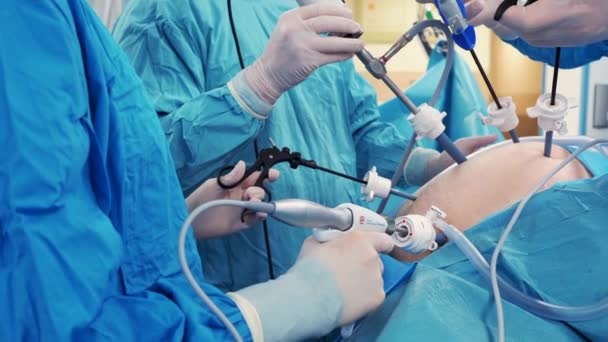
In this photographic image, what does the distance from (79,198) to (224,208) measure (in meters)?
0.39

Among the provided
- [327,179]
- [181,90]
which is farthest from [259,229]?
[181,90]

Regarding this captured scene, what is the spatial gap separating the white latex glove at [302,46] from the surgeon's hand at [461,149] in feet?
1.42

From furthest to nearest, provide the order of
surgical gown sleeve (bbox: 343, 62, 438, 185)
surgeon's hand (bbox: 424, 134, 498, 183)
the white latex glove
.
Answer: surgical gown sleeve (bbox: 343, 62, 438, 185)
surgeon's hand (bbox: 424, 134, 498, 183)
the white latex glove

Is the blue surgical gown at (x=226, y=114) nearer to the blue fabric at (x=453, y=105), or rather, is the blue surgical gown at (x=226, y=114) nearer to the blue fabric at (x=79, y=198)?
the blue fabric at (x=79, y=198)

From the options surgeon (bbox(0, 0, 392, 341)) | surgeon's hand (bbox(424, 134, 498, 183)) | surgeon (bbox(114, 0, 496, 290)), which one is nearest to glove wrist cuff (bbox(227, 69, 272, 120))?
surgeon (bbox(114, 0, 496, 290))

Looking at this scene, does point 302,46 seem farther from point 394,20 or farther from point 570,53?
point 394,20

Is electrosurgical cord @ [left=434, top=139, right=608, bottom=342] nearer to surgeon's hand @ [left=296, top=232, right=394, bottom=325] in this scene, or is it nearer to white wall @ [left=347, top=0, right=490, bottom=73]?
surgeon's hand @ [left=296, top=232, right=394, bottom=325]

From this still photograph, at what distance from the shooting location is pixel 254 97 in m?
0.91

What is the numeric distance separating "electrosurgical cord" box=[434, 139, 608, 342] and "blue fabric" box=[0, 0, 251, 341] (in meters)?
0.31

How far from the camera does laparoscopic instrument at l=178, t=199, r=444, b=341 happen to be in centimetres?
61

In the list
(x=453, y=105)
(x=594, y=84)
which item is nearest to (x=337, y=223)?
(x=453, y=105)

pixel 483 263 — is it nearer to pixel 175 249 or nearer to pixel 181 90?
pixel 175 249

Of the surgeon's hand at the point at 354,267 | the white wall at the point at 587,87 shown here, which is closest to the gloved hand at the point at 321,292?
the surgeon's hand at the point at 354,267

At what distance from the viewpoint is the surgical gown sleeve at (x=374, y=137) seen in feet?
4.41
